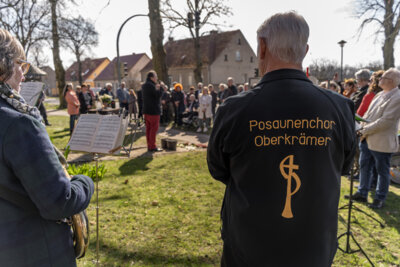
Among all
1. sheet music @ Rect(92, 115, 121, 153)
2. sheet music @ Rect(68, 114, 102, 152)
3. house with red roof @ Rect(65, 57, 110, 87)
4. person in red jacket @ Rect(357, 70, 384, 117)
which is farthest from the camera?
house with red roof @ Rect(65, 57, 110, 87)

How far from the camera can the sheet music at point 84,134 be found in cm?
343

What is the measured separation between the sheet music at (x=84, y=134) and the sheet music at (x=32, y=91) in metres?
0.84

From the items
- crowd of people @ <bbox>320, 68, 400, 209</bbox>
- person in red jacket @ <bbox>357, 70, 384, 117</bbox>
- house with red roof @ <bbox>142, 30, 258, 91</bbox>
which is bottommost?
crowd of people @ <bbox>320, 68, 400, 209</bbox>

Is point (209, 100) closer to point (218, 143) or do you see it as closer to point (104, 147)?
point (104, 147)

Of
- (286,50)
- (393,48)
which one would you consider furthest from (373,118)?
(393,48)

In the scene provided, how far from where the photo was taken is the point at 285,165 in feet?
4.59

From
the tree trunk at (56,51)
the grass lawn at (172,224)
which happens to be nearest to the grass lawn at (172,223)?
the grass lawn at (172,224)

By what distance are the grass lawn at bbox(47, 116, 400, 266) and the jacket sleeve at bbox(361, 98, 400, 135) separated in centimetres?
132

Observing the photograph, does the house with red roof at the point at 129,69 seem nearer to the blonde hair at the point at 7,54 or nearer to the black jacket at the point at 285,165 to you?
the blonde hair at the point at 7,54

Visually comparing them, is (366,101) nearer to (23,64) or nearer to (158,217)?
(158,217)

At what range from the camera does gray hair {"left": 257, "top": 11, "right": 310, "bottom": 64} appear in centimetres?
145

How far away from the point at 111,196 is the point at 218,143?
3.95 m

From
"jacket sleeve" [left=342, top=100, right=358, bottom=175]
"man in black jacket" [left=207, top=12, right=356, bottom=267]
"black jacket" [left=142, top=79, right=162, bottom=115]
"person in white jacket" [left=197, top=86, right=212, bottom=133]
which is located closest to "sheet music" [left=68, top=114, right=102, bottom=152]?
"man in black jacket" [left=207, top=12, right=356, bottom=267]

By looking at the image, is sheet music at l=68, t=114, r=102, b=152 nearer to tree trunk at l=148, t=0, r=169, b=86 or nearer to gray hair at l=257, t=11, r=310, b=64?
gray hair at l=257, t=11, r=310, b=64
